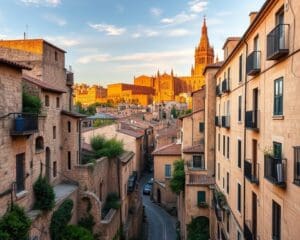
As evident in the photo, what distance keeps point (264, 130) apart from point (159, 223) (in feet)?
100

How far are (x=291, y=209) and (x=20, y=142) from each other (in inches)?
549

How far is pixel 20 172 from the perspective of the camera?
18297mm

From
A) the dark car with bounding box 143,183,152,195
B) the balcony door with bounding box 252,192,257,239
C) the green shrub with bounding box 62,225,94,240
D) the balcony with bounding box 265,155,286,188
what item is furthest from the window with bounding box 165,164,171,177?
the balcony with bounding box 265,155,286,188

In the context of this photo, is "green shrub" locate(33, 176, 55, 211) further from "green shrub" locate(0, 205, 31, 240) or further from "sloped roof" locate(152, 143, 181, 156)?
"sloped roof" locate(152, 143, 181, 156)

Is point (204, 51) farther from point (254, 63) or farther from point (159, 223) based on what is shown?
point (254, 63)

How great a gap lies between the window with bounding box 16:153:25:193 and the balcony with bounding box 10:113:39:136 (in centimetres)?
170

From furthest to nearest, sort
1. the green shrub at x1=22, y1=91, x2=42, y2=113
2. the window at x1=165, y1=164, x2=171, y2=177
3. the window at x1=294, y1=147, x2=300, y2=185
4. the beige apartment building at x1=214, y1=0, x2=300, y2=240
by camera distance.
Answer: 1. the window at x1=165, y1=164, x2=171, y2=177
2. the green shrub at x1=22, y1=91, x2=42, y2=113
3. the beige apartment building at x1=214, y1=0, x2=300, y2=240
4. the window at x1=294, y1=147, x2=300, y2=185

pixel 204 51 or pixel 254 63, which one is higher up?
pixel 204 51

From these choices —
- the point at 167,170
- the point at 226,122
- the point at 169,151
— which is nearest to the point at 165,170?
the point at 167,170

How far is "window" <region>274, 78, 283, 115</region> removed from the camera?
12.8 metres

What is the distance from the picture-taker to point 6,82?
16.4 metres

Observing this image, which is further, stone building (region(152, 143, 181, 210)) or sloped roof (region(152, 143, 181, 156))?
stone building (region(152, 143, 181, 210))

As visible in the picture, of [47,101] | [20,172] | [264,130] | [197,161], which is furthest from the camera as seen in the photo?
[197,161]

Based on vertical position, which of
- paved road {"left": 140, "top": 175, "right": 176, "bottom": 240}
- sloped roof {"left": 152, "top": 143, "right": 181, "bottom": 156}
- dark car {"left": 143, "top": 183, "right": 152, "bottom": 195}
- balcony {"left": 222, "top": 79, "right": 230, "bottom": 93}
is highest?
balcony {"left": 222, "top": 79, "right": 230, "bottom": 93}
